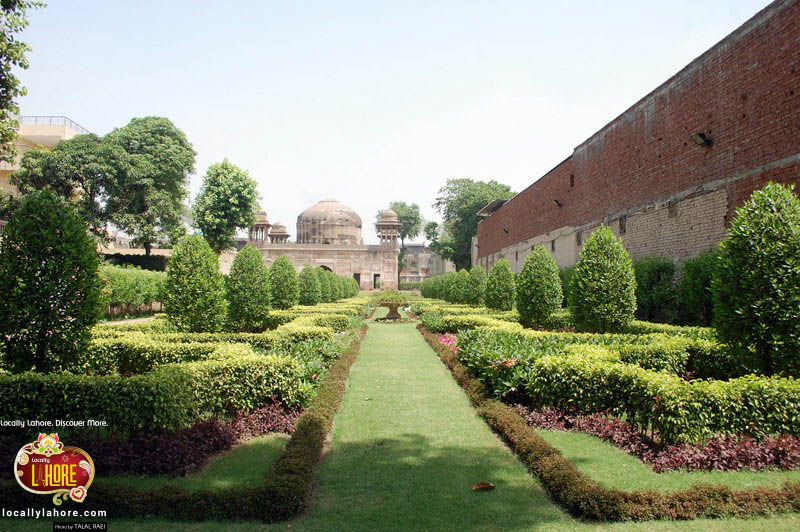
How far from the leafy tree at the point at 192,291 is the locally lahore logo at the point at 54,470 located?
5123 mm

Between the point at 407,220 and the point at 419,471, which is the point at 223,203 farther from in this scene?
the point at 407,220

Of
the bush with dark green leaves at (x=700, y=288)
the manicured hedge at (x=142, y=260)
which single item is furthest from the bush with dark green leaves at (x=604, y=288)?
the manicured hedge at (x=142, y=260)

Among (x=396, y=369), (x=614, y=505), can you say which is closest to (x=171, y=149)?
(x=396, y=369)

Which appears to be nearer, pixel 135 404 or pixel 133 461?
pixel 133 461

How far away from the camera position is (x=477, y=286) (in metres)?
18.7

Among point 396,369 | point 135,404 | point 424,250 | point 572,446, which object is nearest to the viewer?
point 135,404

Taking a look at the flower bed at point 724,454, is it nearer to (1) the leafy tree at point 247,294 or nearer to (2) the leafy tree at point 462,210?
(1) the leafy tree at point 247,294

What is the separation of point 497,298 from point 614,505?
11.8 meters

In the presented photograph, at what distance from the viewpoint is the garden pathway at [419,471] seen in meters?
3.37

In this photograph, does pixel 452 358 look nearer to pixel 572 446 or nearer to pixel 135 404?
pixel 572 446

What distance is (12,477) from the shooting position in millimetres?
3842

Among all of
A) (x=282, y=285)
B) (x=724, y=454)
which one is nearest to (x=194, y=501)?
(x=724, y=454)

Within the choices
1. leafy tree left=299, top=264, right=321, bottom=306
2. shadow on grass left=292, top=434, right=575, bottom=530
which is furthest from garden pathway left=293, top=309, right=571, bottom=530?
leafy tree left=299, top=264, right=321, bottom=306

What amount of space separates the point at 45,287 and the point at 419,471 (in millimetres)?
4139
